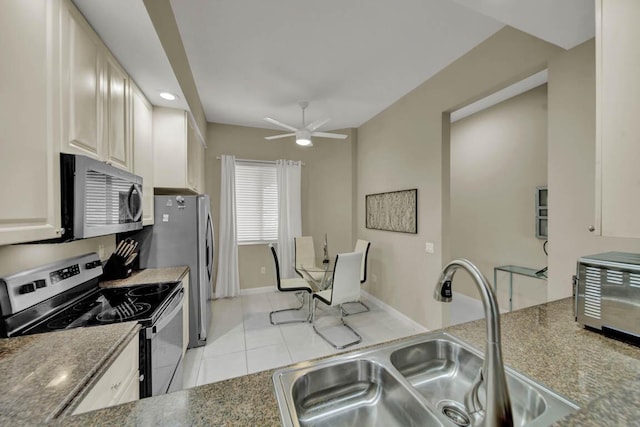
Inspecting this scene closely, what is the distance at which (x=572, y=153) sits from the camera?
5.54ft

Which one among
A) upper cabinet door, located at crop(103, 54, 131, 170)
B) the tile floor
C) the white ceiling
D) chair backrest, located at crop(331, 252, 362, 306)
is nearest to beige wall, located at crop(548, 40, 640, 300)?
the white ceiling

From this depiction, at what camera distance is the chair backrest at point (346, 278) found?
2.72m

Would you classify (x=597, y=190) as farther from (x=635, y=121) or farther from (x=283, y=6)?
(x=283, y=6)

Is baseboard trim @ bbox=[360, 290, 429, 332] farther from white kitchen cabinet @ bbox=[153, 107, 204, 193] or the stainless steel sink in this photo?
white kitchen cabinet @ bbox=[153, 107, 204, 193]

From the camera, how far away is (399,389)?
832mm

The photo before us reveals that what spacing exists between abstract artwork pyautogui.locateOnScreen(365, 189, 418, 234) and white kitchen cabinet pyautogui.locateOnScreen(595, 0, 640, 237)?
2.10 m

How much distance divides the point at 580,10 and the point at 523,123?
194 cm

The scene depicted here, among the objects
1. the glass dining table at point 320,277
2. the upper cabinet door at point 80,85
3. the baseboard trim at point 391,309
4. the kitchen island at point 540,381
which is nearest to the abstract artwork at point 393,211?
the glass dining table at point 320,277

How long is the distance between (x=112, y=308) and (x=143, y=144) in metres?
1.40

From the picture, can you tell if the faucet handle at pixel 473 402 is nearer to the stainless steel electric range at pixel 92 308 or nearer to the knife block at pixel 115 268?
the stainless steel electric range at pixel 92 308

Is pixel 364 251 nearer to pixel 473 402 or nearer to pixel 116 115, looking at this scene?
pixel 473 402

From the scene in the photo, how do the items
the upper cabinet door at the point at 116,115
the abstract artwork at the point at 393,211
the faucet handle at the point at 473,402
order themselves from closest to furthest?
1. the faucet handle at the point at 473,402
2. the upper cabinet door at the point at 116,115
3. the abstract artwork at the point at 393,211

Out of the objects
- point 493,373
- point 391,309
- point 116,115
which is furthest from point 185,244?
point 391,309

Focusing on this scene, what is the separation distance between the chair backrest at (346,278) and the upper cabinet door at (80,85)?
7.08ft
